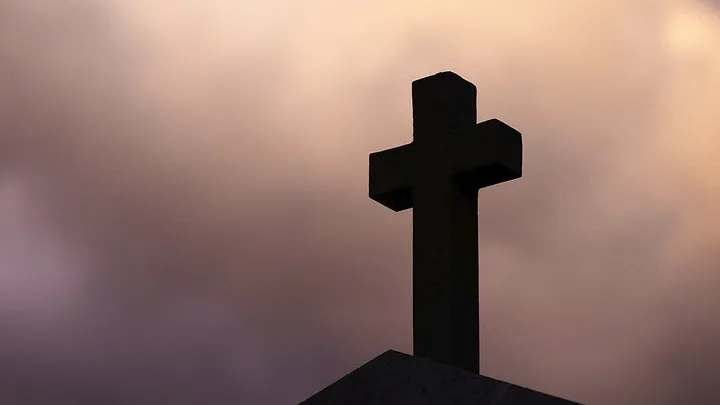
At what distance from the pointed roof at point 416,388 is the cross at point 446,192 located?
2.92 meters

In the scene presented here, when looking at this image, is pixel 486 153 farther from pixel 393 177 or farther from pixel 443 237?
pixel 393 177

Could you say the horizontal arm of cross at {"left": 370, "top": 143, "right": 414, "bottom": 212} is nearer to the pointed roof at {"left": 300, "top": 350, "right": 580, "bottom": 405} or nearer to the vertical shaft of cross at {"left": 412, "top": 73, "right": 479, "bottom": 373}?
the vertical shaft of cross at {"left": 412, "top": 73, "right": 479, "bottom": 373}

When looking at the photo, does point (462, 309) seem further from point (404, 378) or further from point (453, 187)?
point (404, 378)

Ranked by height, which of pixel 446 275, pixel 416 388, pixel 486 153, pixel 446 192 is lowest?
pixel 446 275

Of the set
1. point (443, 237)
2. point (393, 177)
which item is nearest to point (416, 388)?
point (443, 237)

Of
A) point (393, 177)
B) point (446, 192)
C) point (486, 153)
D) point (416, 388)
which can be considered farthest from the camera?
point (393, 177)

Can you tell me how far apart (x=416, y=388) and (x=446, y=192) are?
11.6ft

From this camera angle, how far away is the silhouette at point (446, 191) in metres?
7.00

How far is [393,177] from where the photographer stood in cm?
764

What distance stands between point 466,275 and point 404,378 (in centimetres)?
332

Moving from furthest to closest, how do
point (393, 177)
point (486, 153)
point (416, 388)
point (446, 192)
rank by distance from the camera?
point (393, 177) → point (446, 192) → point (486, 153) → point (416, 388)

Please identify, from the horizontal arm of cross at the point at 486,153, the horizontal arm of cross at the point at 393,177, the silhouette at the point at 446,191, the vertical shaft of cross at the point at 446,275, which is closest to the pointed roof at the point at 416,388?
the silhouette at the point at 446,191

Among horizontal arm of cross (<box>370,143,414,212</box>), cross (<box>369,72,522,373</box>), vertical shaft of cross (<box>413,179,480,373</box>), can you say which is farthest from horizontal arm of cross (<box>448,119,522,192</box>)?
horizontal arm of cross (<box>370,143,414,212</box>)

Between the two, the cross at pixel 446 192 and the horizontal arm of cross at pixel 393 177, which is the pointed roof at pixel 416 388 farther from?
the horizontal arm of cross at pixel 393 177
